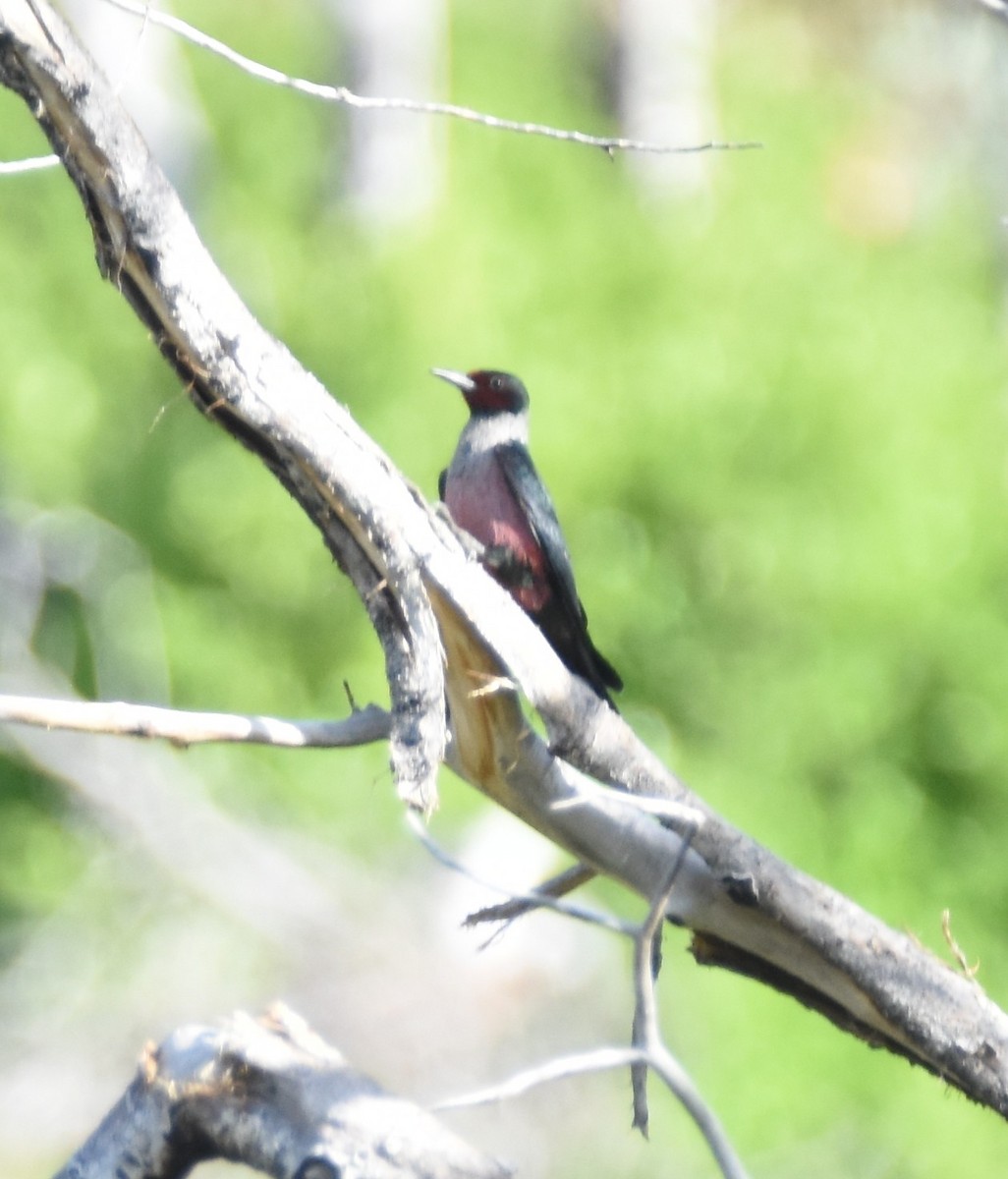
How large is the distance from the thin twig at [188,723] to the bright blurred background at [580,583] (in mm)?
4835

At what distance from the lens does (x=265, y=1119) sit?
2.96 meters

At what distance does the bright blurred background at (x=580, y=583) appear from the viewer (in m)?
7.89

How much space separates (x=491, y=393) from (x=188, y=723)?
2266 millimetres

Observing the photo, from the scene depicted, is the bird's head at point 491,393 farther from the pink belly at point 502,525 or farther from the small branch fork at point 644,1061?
the small branch fork at point 644,1061

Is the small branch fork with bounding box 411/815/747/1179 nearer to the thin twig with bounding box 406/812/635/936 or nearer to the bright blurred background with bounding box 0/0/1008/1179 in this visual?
the thin twig with bounding box 406/812/635/936

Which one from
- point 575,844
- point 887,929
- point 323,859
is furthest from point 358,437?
point 323,859

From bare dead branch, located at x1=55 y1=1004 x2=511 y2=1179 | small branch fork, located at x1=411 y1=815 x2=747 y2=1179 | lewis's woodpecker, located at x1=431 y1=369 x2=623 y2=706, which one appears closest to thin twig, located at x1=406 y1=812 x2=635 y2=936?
small branch fork, located at x1=411 y1=815 x2=747 y2=1179

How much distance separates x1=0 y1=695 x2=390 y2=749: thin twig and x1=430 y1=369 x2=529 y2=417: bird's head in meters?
2.08

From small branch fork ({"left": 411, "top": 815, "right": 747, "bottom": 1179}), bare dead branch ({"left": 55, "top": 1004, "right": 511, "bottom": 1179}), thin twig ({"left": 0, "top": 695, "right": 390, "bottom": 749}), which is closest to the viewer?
small branch fork ({"left": 411, "top": 815, "right": 747, "bottom": 1179})

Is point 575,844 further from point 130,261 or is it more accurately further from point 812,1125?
point 812,1125

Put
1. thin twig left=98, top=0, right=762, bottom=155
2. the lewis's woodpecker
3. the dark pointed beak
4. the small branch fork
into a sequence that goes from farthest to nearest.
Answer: the dark pointed beak < the lewis's woodpecker < thin twig left=98, top=0, right=762, bottom=155 < the small branch fork

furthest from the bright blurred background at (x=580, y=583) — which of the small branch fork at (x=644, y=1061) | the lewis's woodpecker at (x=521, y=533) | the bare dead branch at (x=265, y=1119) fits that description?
the small branch fork at (x=644, y=1061)

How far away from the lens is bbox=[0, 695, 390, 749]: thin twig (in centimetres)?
268

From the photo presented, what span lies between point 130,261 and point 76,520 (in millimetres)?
6747
